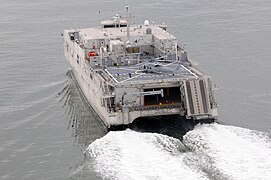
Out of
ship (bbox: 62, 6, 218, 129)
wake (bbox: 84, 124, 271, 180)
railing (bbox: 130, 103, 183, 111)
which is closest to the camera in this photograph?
wake (bbox: 84, 124, 271, 180)

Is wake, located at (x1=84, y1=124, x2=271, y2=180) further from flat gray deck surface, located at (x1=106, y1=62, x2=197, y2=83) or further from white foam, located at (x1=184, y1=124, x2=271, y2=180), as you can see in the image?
flat gray deck surface, located at (x1=106, y1=62, x2=197, y2=83)

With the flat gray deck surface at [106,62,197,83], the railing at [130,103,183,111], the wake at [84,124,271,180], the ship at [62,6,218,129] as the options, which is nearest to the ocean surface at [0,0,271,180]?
the wake at [84,124,271,180]

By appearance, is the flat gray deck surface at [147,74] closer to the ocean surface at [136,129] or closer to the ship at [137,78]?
the ship at [137,78]

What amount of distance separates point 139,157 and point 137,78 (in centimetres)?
1291

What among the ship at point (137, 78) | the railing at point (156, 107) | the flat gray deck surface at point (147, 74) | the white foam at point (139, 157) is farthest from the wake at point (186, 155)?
the flat gray deck surface at point (147, 74)

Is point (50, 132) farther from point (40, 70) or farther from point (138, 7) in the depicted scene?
point (138, 7)

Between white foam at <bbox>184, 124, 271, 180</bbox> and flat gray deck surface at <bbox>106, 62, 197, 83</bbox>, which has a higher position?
flat gray deck surface at <bbox>106, 62, 197, 83</bbox>

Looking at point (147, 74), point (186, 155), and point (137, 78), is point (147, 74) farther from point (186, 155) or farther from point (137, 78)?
point (186, 155)

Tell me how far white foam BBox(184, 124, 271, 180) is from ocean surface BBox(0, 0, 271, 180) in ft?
0.26

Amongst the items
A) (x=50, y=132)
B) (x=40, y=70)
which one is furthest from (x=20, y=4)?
(x=50, y=132)

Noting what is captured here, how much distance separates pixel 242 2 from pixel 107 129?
70172 millimetres

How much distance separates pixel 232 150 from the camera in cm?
4875

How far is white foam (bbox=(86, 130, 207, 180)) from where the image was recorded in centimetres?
4528

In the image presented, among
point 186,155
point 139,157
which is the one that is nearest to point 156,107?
point 186,155
